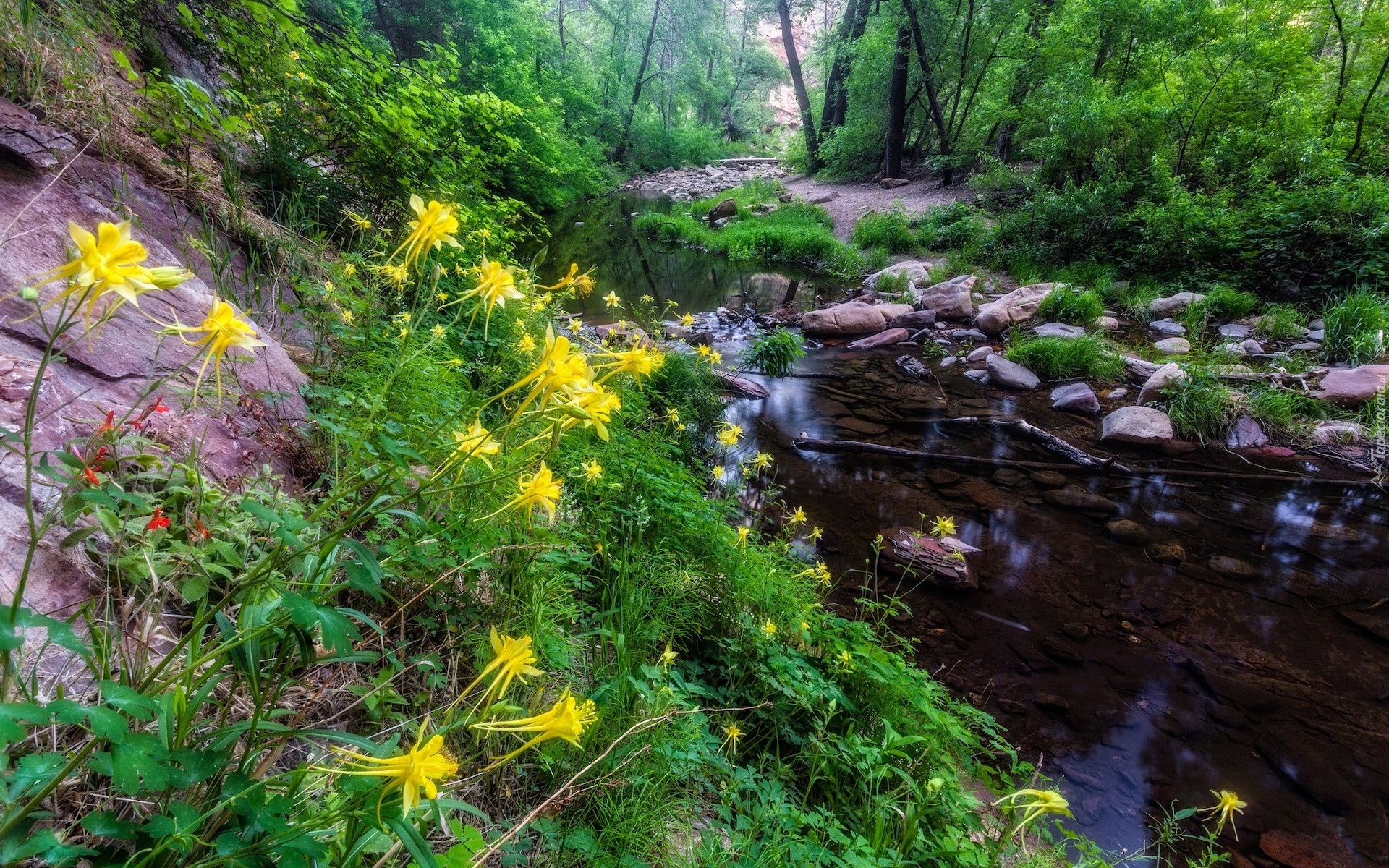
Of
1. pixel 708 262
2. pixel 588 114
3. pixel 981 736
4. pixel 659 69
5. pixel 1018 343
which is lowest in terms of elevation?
pixel 981 736

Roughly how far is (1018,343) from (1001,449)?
2.82m

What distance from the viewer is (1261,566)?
4164mm

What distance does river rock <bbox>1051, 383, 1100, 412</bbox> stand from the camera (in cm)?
648

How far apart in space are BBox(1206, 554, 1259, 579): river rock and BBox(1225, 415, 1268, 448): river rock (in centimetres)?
227

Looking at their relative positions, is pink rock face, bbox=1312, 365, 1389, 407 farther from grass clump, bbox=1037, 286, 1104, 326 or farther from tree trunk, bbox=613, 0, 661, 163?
tree trunk, bbox=613, 0, 661, 163

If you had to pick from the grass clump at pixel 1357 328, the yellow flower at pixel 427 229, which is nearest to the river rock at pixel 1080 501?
the grass clump at pixel 1357 328

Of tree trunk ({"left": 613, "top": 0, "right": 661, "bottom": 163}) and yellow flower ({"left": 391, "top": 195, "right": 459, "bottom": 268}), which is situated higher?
tree trunk ({"left": 613, "top": 0, "right": 661, "bottom": 163})

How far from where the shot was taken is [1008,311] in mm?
8773

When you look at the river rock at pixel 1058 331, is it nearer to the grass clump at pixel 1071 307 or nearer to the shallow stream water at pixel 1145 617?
the grass clump at pixel 1071 307

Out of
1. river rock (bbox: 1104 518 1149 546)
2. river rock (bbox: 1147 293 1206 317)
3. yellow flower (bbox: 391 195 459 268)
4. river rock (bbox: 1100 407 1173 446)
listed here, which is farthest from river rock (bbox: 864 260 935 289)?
yellow flower (bbox: 391 195 459 268)

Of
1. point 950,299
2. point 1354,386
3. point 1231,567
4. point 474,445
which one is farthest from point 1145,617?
point 950,299

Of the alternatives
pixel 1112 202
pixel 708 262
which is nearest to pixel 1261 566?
pixel 1112 202

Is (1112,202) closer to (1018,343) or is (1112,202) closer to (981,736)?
(1018,343)

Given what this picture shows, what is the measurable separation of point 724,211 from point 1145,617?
56.1 ft
